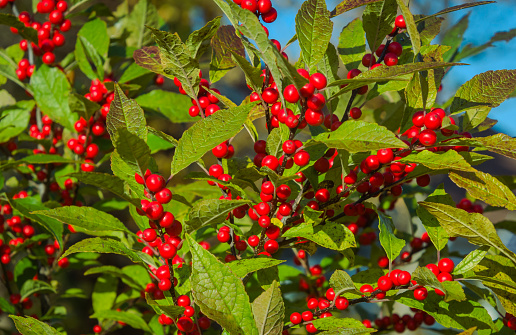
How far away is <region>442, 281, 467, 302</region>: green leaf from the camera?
0.73 m

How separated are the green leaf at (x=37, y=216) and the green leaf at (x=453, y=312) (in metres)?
0.77

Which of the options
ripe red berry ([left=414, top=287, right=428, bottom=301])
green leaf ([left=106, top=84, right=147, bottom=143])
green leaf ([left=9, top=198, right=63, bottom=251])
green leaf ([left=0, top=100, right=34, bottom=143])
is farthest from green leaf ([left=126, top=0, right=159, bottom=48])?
ripe red berry ([left=414, top=287, right=428, bottom=301])

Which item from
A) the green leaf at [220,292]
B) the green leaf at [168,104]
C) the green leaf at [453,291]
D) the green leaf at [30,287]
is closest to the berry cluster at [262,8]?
the green leaf at [220,292]

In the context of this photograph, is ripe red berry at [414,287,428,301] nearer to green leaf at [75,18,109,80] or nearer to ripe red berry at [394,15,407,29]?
ripe red berry at [394,15,407,29]

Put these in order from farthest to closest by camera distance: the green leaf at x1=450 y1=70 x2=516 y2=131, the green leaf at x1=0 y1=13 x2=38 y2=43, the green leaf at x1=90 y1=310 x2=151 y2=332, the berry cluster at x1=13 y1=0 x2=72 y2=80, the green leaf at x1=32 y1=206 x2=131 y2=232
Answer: the berry cluster at x1=13 y1=0 x2=72 y2=80 < the green leaf at x1=0 y1=13 x2=38 y2=43 < the green leaf at x1=90 y1=310 x2=151 y2=332 < the green leaf at x1=450 y1=70 x2=516 y2=131 < the green leaf at x1=32 y1=206 x2=131 y2=232

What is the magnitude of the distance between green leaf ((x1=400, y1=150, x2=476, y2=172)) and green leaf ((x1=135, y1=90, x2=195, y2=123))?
86cm

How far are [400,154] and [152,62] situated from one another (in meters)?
0.53

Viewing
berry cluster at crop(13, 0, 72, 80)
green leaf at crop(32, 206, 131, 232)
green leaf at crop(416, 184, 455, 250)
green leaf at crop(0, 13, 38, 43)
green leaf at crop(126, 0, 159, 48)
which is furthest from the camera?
green leaf at crop(126, 0, 159, 48)

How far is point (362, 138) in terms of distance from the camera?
622mm

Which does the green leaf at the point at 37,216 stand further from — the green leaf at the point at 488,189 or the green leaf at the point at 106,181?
the green leaf at the point at 488,189

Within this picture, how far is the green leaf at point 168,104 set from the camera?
1.42 m

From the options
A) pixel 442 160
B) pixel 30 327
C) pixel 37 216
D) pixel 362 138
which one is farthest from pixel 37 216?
pixel 442 160

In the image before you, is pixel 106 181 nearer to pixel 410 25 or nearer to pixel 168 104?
pixel 410 25

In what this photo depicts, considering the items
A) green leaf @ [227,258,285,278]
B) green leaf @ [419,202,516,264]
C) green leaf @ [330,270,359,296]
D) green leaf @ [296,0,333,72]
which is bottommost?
green leaf @ [330,270,359,296]
